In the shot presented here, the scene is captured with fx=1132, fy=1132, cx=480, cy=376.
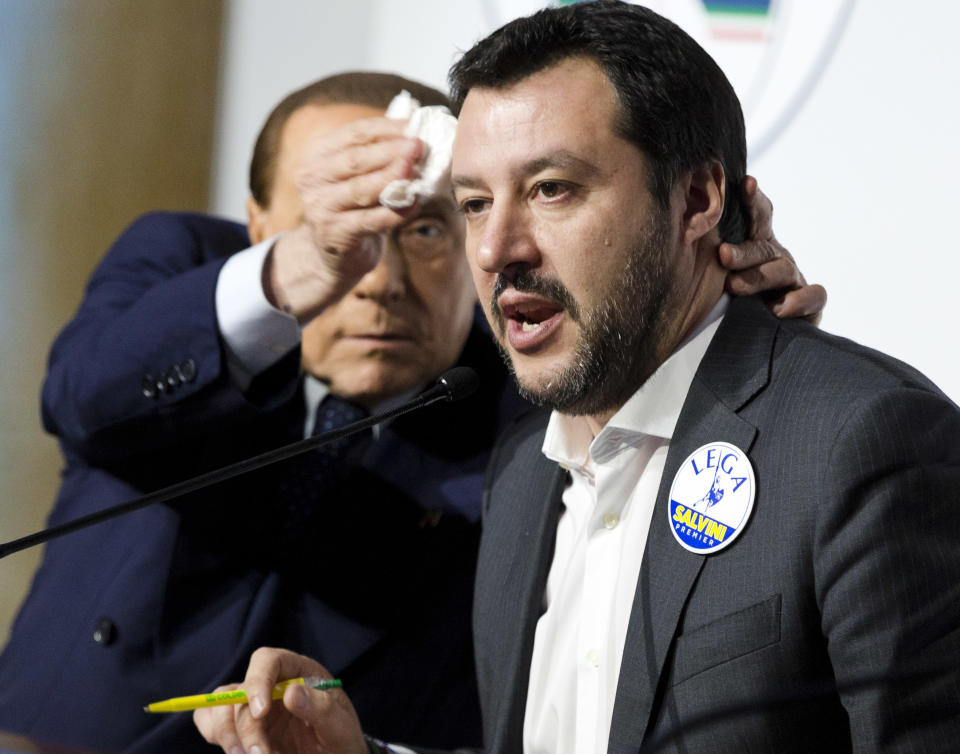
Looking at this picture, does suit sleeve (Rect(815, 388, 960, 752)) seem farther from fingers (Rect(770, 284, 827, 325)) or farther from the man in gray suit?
fingers (Rect(770, 284, 827, 325))

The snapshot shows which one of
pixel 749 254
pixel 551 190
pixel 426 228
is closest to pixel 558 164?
pixel 551 190

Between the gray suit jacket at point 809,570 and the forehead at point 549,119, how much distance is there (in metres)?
0.30

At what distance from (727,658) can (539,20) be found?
82 cm

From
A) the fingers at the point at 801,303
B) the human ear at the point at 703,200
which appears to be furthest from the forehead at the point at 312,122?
the fingers at the point at 801,303

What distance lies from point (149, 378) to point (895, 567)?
1239mm

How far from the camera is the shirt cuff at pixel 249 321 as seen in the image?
183cm

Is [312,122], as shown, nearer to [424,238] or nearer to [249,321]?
[424,238]

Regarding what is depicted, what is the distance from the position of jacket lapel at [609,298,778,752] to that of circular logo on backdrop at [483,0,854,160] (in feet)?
2.12

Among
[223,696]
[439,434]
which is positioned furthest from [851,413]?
[439,434]

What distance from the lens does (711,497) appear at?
4.38ft

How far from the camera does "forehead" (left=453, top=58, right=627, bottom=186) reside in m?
A: 1.39

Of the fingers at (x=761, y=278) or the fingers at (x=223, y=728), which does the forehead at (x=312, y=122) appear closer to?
the fingers at (x=761, y=278)

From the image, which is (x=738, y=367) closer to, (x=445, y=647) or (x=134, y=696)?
(x=445, y=647)

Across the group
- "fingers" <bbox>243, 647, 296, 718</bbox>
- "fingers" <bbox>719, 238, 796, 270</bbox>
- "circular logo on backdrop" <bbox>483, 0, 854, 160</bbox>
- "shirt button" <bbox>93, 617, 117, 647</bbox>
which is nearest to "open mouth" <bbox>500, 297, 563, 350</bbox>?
"fingers" <bbox>719, 238, 796, 270</bbox>
